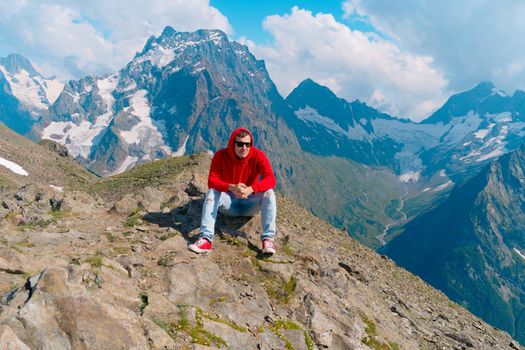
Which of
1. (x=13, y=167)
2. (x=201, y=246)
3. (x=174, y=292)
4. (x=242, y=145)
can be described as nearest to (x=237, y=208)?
(x=201, y=246)

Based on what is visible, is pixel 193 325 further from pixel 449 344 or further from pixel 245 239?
pixel 449 344

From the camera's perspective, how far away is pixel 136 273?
12.1 m

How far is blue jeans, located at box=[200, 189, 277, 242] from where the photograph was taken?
586 inches

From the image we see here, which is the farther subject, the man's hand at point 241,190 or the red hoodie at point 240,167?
the red hoodie at point 240,167

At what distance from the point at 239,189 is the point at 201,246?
2.70m

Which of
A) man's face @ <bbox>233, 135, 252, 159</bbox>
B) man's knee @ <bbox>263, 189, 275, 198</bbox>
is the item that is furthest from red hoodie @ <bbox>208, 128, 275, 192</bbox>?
man's face @ <bbox>233, 135, 252, 159</bbox>

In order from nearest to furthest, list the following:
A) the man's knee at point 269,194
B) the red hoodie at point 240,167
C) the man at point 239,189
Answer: the man at point 239,189 < the man's knee at point 269,194 < the red hoodie at point 240,167

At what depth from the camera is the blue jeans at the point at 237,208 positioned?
14.9m

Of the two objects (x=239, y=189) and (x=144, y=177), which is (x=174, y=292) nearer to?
(x=239, y=189)

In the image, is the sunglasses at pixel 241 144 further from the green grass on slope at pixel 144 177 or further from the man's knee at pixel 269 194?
the green grass on slope at pixel 144 177

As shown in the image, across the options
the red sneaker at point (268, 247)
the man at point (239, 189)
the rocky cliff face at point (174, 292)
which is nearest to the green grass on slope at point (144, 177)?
the rocky cliff face at point (174, 292)

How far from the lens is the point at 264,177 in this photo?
53.6 feet

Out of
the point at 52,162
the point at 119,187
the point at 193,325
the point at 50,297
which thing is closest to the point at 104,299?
the point at 50,297

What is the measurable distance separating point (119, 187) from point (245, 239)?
4760 centimetres
